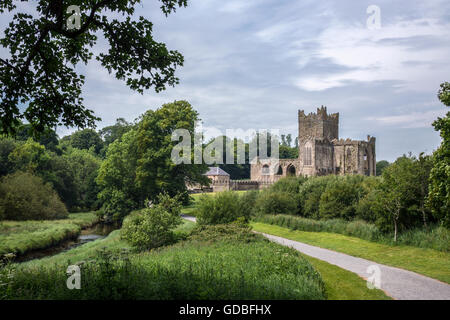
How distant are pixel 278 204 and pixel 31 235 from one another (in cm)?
1874

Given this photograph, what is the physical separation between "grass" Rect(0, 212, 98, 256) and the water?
386 mm

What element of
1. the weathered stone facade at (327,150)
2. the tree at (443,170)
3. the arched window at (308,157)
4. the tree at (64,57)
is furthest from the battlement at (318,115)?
the tree at (64,57)

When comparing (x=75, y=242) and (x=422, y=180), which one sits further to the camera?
(x=75, y=242)

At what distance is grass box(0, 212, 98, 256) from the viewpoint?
878 inches

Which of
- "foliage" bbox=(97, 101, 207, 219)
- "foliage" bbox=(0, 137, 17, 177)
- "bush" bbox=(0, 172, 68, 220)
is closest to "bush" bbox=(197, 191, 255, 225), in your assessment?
"foliage" bbox=(97, 101, 207, 219)

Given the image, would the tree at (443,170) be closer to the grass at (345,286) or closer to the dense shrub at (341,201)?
the grass at (345,286)

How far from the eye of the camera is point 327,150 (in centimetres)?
6062

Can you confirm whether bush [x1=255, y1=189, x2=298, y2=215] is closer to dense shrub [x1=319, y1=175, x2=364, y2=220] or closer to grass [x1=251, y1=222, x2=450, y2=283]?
dense shrub [x1=319, y1=175, x2=364, y2=220]

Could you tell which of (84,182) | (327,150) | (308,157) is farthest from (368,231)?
(84,182)

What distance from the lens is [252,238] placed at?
1720 cm

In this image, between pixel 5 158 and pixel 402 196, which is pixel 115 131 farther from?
pixel 402 196

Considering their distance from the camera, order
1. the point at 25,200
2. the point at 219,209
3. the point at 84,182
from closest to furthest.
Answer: the point at 219,209, the point at 25,200, the point at 84,182
